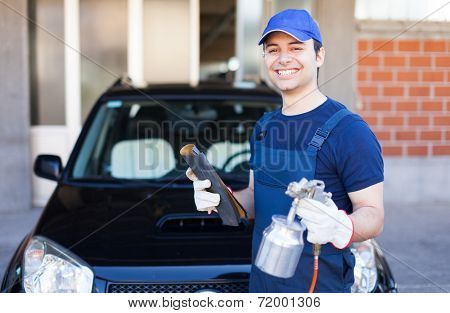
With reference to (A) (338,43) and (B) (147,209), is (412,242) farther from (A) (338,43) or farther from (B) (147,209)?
(B) (147,209)

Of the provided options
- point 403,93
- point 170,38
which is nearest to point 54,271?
point 170,38

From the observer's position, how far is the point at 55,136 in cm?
730

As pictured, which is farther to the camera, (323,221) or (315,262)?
(315,262)

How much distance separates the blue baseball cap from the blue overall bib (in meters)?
0.28

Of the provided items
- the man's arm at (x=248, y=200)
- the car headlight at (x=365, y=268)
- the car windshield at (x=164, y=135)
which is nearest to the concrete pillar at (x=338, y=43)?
the car windshield at (x=164, y=135)

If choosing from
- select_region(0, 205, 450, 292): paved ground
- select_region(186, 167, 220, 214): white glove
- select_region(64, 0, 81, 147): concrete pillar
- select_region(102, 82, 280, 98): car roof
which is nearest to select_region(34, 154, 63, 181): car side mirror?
select_region(102, 82, 280, 98): car roof

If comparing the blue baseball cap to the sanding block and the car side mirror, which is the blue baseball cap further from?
the car side mirror

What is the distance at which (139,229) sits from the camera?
109 inches

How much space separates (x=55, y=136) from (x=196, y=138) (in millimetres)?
4018

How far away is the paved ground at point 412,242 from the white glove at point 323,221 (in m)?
3.04

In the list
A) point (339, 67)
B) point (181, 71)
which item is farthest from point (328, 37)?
point (181, 71)

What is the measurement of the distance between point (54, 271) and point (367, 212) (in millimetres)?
1372

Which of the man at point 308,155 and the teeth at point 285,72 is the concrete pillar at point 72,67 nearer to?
the man at point 308,155

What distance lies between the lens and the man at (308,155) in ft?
5.86
